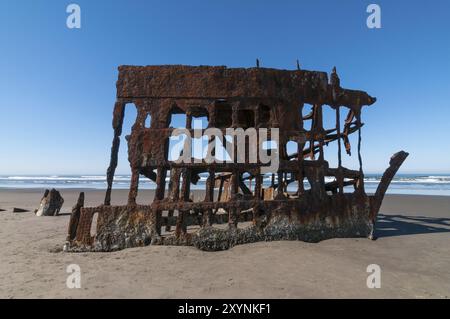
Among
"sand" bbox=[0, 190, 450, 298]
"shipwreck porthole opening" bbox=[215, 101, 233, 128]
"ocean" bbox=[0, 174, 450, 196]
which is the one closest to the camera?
"sand" bbox=[0, 190, 450, 298]

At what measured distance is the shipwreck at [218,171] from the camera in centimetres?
468

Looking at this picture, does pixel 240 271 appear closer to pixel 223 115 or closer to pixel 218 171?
pixel 218 171

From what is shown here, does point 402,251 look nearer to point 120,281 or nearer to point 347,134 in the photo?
point 347,134

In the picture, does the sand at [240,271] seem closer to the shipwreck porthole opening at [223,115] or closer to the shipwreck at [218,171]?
the shipwreck at [218,171]

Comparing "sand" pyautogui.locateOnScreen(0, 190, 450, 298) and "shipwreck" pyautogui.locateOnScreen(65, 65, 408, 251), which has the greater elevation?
"shipwreck" pyautogui.locateOnScreen(65, 65, 408, 251)

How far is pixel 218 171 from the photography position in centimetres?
511

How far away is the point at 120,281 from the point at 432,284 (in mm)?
3759

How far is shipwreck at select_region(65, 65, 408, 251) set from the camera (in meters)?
4.68

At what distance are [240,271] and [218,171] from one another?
6.36 feet

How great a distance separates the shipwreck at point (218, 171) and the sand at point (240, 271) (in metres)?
0.28

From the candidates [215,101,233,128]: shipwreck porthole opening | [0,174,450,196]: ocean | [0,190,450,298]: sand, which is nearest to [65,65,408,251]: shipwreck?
[0,190,450,298]: sand

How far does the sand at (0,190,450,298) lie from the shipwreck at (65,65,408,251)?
0.28m

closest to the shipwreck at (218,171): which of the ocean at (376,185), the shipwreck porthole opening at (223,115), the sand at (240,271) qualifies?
the sand at (240,271)

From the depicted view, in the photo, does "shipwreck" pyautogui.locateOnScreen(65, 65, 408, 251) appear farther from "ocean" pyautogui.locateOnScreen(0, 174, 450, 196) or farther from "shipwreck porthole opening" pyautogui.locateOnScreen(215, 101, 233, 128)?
"ocean" pyautogui.locateOnScreen(0, 174, 450, 196)
